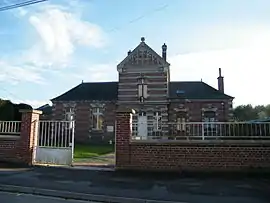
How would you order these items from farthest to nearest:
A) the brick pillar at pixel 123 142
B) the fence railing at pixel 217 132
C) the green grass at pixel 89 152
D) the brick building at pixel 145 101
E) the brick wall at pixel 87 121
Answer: the brick wall at pixel 87 121 → the brick building at pixel 145 101 → the green grass at pixel 89 152 → the brick pillar at pixel 123 142 → the fence railing at pixel 217 132

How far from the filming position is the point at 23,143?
1348 cm

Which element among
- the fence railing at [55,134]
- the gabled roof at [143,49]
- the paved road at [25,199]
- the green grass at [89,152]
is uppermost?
the gabled roof at [143,49]

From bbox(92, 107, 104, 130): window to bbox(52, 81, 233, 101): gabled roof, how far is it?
4.62ft

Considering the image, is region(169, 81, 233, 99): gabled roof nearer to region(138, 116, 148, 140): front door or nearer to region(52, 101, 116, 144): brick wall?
region(52, 101, 116, 144): brick wall

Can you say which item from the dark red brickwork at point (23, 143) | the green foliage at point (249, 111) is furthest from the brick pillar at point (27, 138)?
the green foliage at point (249, 111)

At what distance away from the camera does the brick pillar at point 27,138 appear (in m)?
13.4

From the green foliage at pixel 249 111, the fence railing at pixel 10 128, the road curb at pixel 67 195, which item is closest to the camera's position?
the road curb at pixel 67 195

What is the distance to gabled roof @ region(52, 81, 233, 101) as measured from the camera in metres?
36.7

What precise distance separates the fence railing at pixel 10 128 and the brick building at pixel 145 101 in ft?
68.9

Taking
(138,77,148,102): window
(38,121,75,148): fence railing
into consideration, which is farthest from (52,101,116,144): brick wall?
(38,121,75,148): fence railing

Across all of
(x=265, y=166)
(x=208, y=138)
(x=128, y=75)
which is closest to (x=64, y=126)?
(x=208, y=138)

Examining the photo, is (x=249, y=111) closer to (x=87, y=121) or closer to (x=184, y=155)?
(x=87, y=121)

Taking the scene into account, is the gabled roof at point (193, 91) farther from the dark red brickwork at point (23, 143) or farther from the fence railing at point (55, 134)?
the dark red brickwork at point (23, 143)

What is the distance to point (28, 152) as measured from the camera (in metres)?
13.4
